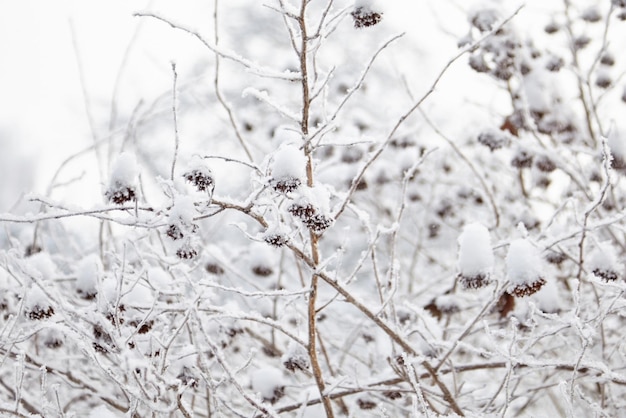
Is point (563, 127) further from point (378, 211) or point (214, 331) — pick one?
point (214, 331)

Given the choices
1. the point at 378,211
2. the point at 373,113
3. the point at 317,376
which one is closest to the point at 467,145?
the point at 378,211

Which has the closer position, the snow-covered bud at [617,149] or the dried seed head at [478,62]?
the snow-covered bud at [617,149]

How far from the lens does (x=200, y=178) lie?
144cm

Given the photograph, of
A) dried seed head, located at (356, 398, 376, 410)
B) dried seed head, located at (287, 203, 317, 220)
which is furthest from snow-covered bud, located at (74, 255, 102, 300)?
dried seed head, located at (356, 398, 376, 410)

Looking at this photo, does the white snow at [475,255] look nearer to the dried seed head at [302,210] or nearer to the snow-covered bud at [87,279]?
the dried seed head at [302,210]

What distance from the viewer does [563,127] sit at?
11.6ft

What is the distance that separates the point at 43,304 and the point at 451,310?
185 cm

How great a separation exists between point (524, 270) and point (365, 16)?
941mm

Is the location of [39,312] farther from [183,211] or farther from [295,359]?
[295,359]

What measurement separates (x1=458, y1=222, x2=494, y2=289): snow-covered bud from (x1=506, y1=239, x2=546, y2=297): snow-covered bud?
0.25 feet

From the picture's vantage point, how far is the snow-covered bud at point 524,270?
1.83 m

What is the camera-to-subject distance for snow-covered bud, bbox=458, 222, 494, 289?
192cm

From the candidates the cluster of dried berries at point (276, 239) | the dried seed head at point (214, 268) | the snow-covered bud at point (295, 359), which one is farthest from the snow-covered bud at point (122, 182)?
the dried seed head at point (214, 268)

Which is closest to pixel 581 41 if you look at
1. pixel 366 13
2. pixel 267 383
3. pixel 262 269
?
pixel 262 269
